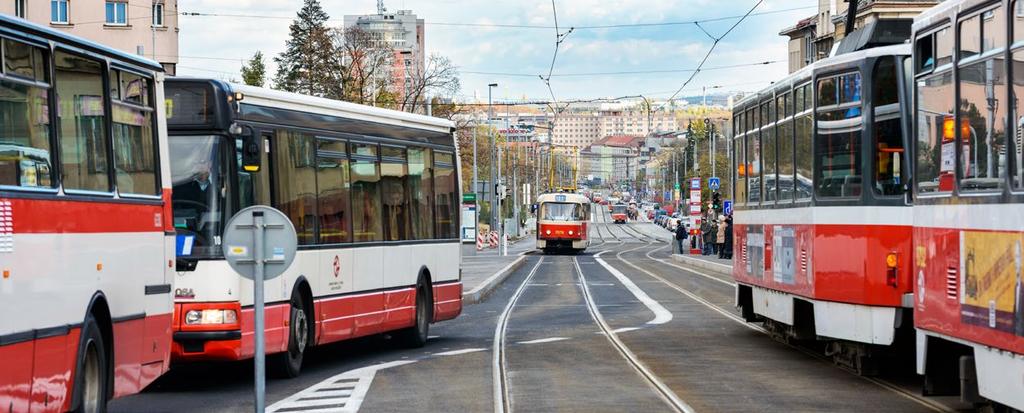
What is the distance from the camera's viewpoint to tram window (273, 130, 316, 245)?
1667 cm

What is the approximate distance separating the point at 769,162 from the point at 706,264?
39.4 m

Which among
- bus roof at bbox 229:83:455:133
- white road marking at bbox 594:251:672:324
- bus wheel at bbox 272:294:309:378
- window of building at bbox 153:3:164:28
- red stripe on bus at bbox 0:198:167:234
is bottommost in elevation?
white road marking at bbox 594:251:672:324

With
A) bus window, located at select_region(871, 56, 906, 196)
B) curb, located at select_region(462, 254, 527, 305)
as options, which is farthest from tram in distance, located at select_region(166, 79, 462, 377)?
curb, located at select_region(462, 254, 527, 305)

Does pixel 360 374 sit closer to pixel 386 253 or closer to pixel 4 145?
pixel 386 253

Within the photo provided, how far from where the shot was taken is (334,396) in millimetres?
14938

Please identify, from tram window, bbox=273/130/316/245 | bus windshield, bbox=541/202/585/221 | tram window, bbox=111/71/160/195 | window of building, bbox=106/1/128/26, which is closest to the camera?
tram window, bbox=111/71/160/195

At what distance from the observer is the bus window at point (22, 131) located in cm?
934

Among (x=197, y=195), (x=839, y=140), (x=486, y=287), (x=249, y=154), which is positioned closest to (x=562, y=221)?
(x=486, y=287)

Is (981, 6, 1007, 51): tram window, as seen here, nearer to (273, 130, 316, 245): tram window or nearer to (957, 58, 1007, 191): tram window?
(957, 58, 1007, 191): tram window

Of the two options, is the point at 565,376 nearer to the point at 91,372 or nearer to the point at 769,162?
the point at 769,162

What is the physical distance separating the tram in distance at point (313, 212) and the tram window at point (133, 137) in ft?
7.37

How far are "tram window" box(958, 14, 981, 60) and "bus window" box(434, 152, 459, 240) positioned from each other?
12.1 meters

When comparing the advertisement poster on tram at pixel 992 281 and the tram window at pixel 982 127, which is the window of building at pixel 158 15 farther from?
the advertisement poster on tram at pixel 992 281

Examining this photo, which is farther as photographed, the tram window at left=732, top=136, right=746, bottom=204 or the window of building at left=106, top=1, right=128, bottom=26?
the window of building at left=106, top=1, right=128, bottom=26
